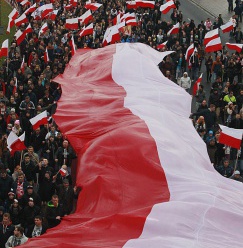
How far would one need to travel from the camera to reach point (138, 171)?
15781 millimetres

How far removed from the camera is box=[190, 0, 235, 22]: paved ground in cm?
4053

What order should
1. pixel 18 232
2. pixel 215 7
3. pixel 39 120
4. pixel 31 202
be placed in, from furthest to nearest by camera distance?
pixel 215 7
pixel 39 120
pixel 31 202
pixel 18 232

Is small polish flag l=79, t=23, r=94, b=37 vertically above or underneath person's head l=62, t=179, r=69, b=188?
above

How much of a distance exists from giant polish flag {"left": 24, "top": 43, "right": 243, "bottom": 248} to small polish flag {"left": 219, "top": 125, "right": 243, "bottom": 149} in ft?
1.99

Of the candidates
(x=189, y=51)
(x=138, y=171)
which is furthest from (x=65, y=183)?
(x=189, y=51)

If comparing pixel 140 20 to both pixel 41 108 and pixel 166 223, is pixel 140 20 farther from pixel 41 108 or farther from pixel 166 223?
pixel 166 223

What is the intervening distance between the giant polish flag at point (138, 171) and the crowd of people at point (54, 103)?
2.24ft

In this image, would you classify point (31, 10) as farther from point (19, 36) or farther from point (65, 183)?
point (65, 183)

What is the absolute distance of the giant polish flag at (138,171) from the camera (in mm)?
13359

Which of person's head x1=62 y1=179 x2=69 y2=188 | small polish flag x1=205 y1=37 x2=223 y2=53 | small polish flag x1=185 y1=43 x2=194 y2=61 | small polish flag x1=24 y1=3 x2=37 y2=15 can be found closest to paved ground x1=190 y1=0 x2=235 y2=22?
small polish flag x1=24 y1=3 x2=37 y2=15

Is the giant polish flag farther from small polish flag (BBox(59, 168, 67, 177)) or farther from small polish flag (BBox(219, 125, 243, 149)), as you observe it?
small polish flag (BBox(219, 125, 243, 149))

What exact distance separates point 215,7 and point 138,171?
27.9 metres

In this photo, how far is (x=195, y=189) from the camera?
1472 cm

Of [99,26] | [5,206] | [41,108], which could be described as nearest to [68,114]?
[41,108]
